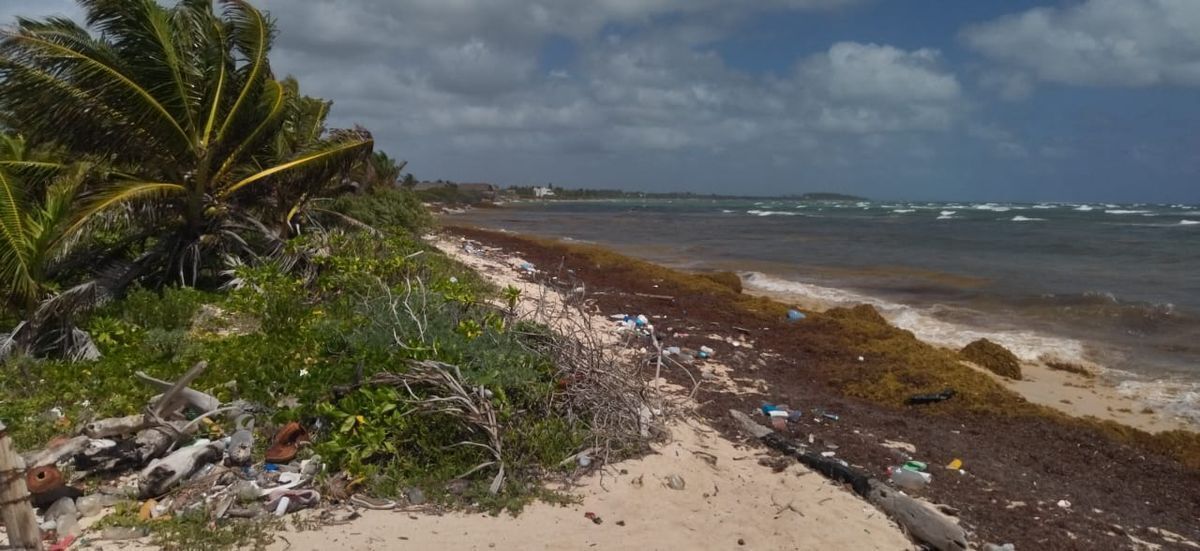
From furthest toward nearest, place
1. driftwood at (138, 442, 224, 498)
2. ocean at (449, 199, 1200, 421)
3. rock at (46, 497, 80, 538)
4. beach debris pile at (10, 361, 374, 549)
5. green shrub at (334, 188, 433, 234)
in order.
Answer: green shrub at (334, 188, 433, 234)
ocean at (449, 199, 1200, 421)
driftwood at (138, 442, 224, 498)
beach debris pile at (10, 361, 374, 549)
rock at (46, 497, 80, 538)

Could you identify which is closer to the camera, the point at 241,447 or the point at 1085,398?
the point at 241,447

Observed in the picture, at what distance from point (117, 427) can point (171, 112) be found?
4.89 m

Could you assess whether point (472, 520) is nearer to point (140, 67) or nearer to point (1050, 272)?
point (140, 67)

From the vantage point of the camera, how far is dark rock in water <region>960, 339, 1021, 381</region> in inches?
362

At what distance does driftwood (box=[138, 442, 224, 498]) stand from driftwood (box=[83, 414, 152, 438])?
32 cm

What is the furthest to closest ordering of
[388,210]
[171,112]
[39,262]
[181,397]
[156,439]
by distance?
[388,210], [171,112], [39,262], [181,397], [156,439]

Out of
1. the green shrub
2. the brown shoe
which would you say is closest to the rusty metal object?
the brown shoe

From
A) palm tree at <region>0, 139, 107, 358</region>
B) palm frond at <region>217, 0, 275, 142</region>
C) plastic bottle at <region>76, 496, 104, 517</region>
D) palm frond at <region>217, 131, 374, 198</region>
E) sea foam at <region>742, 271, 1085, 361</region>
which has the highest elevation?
palm frond at <region>217, 0, 275, 142</region>

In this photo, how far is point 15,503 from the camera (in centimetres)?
341

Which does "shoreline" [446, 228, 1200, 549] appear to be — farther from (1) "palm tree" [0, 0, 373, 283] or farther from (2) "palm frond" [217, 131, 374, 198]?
(1) "palm tree" [0, 0, 373, 283]

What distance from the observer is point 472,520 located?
A: 4.31m

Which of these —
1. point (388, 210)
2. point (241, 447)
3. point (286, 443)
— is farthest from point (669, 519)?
point (388, 210)

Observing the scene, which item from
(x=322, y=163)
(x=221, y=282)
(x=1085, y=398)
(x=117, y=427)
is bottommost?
(x=1085, y=398)

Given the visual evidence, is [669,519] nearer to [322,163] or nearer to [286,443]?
[286,443]
